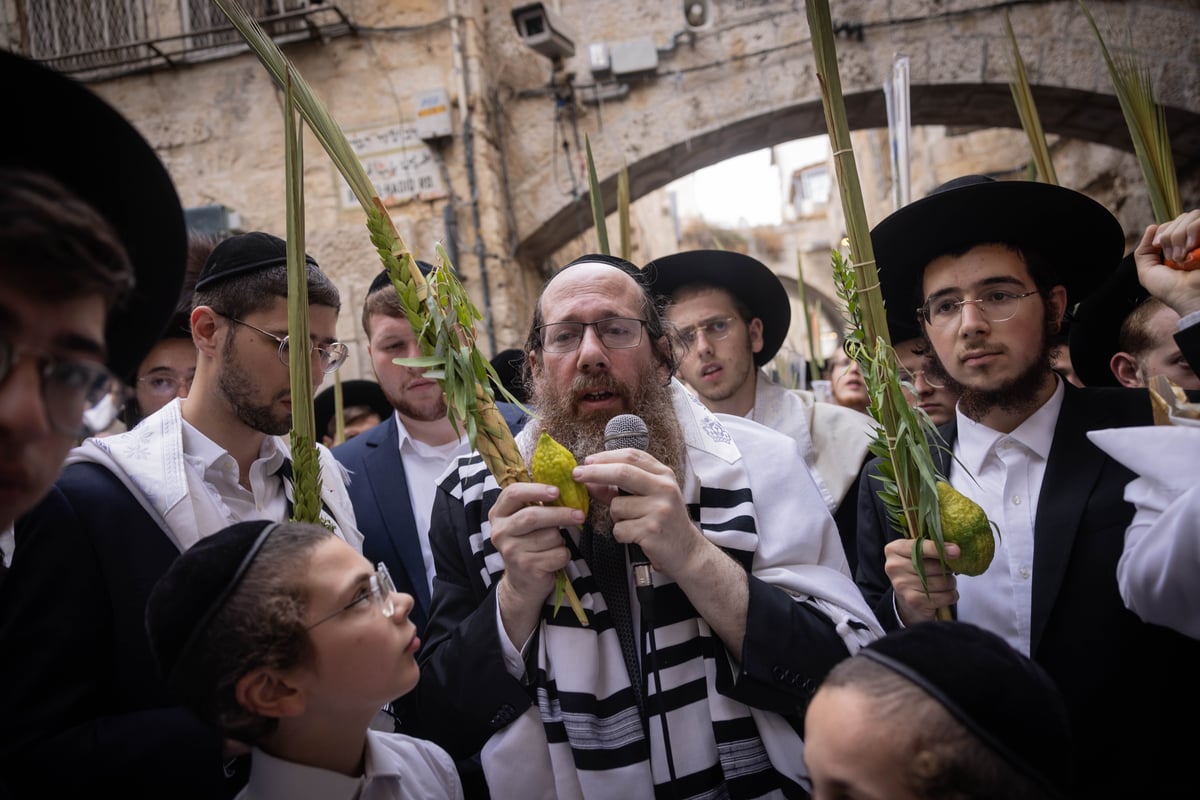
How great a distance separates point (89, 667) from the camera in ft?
5.18

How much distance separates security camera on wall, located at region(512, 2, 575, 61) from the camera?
6.57 m

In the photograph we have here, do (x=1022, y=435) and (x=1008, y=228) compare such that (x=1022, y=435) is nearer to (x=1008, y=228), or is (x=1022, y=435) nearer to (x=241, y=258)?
(x=1008, y=228)

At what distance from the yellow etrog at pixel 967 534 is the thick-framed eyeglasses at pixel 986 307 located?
67cm

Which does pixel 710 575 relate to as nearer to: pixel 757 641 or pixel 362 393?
pixel 757 641

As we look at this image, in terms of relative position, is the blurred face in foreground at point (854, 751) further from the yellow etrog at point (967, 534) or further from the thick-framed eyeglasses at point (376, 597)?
the thick-framed eyeglasses at point (376, 597)

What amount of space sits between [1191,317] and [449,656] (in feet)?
5.92

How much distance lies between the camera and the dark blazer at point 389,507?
282 centimetres

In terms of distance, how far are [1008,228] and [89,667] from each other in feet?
8.09

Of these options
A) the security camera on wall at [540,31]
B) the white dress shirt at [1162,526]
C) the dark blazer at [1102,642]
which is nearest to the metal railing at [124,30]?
the security camera on wall at [540,31]

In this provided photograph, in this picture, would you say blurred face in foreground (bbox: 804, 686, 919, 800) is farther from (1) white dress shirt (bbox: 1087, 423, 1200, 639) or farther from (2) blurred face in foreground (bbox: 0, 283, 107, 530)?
(2) blurred face in foreground (bbox: 0, 283, 107, 530)

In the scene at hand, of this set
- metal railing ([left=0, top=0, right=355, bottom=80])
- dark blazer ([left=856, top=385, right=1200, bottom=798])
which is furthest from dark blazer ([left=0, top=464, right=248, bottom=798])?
metal railing ([left=0, top=0, right=355, bottom=80])

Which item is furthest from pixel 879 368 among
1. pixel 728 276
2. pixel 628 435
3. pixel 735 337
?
pixel 728 276

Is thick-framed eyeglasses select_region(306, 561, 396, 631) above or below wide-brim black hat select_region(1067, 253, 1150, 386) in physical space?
below

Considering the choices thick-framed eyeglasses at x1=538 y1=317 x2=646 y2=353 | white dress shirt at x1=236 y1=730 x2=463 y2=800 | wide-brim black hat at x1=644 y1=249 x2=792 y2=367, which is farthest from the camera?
wide-brim black hat at x1=644 y1=249 x2=792 y2=367
